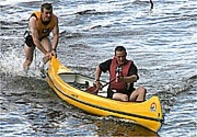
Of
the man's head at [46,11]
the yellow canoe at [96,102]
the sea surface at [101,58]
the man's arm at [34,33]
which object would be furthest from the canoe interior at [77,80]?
the man's head at [46,11]

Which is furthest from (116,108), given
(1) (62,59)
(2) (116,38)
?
(2) (116,38)

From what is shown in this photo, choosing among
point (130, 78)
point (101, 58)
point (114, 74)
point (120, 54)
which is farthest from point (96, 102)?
point (101, 58)

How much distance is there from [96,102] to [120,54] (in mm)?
917

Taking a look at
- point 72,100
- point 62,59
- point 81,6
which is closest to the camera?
point 72,100

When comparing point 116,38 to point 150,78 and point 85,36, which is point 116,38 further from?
point 150,78

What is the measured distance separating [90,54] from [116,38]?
2.47 metres

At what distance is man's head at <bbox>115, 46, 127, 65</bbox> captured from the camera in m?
12.0

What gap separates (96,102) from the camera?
12.3 meters

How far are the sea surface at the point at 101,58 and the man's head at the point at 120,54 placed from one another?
962mm

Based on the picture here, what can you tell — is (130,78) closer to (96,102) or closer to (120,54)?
(120,54)

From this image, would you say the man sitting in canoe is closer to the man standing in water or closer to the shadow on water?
the shadow on water

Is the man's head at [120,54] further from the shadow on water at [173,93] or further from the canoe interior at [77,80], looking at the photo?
the canoe interior at [77,80]

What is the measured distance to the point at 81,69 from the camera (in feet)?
55.3

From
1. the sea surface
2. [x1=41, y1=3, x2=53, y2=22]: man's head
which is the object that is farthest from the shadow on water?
[x1=41, y1=3, x2=53, y2=22]: man's head
